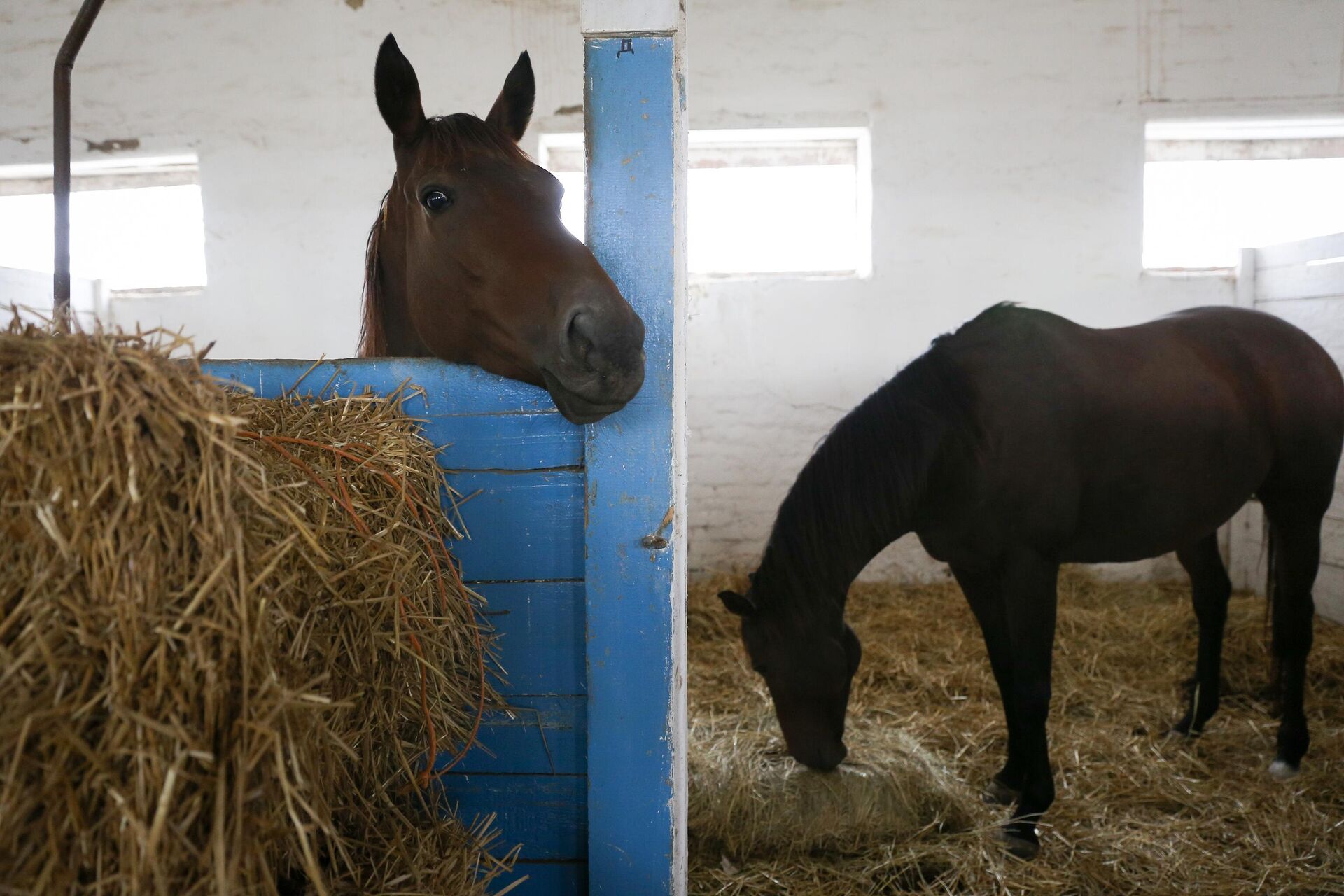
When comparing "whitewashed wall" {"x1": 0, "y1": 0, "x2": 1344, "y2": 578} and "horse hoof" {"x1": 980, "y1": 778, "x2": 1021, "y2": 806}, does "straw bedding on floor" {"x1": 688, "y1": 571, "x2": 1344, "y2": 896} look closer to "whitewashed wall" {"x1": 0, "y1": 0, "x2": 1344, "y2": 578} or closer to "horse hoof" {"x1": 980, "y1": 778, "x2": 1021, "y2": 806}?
"horse hoof" {"x1": 980, "y1": 778, "x2": 1021, "y2": 806}

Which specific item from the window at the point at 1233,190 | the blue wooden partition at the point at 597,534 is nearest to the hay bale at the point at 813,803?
the blue wooden partition at the point at 597,534

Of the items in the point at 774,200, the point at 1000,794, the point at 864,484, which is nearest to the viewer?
the point at 864,484

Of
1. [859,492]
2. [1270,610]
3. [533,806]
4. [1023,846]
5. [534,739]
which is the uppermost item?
[859,492]

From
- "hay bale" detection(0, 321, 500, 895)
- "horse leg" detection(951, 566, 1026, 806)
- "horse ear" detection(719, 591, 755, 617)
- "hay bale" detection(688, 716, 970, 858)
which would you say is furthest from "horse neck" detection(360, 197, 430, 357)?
"horse leg" detection(951, 566, 1026, 806)

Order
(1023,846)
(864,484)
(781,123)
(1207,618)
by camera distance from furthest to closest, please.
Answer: (781,123), (1207,618), (864,484), (1023,846)

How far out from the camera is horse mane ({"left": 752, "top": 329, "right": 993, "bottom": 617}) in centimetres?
205

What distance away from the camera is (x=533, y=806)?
3.87ft

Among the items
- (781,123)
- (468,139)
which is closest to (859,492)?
(468,139)

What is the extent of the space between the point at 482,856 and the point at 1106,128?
442 centimetres

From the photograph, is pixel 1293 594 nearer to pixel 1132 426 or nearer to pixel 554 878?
pixel 1132 426

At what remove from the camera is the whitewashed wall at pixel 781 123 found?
3979 millimetres

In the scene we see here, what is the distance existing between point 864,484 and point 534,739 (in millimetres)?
1191

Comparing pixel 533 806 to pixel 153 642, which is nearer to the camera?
pixel 153 642

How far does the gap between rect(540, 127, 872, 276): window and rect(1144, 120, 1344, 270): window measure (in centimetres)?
154
